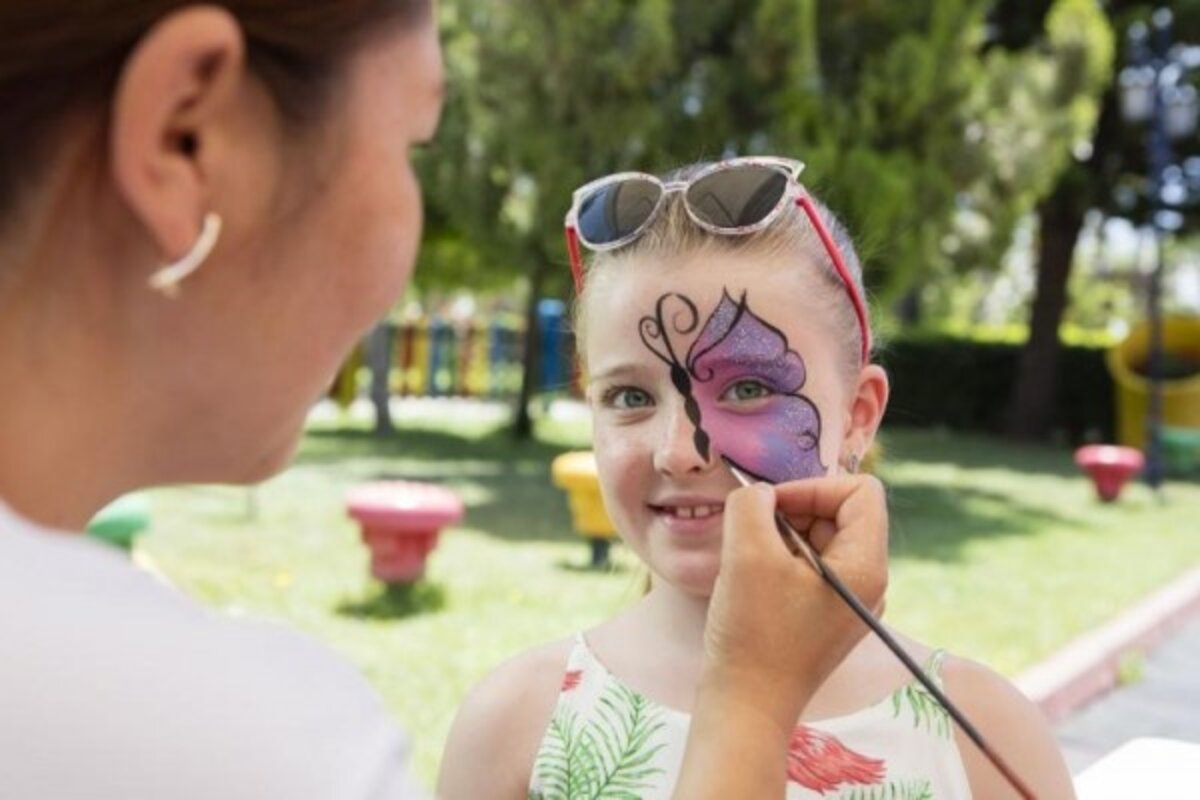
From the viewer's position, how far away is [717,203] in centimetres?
167

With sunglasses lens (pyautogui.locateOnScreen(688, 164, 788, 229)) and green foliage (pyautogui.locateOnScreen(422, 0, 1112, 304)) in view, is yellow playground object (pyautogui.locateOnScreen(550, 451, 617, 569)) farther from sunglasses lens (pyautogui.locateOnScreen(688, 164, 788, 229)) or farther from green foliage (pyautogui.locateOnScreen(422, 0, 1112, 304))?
sunglasses lens (pyautogui.locateOnScreen(688, 164, 788, 229))

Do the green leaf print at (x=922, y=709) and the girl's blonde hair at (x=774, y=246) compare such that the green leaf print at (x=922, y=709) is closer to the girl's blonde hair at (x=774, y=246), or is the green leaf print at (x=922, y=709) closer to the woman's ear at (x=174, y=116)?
the girl's blonde hair at (x=774, y=246)

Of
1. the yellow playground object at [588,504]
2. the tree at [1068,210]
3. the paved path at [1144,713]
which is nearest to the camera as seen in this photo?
the paved path at [1144,713]

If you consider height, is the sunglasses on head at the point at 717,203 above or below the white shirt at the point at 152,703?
above

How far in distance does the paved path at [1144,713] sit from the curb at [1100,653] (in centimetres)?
6

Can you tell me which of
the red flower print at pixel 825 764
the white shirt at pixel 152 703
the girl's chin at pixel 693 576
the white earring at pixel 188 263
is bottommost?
the red flower print at pixel 825 764

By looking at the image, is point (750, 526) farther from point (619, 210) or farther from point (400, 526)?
point (400, 526)

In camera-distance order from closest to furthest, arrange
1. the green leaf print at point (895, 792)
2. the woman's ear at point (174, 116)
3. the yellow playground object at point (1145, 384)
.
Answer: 1. the woman's ear at point (174, 116)
2. the green leaf print at point (895, 792)
3. the yellow playground object at point (1145, 384)

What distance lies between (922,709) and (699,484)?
1.14 ft

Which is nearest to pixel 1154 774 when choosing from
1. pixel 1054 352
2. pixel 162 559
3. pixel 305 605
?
pixel 305 605

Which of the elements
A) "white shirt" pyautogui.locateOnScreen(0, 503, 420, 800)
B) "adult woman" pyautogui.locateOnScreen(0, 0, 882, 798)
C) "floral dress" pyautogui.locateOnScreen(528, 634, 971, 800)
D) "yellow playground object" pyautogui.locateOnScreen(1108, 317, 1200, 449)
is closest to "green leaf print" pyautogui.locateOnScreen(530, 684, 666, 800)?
"floral dress" pyautogui.locateOnScreen(528, 634, 971, 800)

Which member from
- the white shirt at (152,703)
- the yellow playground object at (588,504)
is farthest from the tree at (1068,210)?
the white shirt at (152,703)

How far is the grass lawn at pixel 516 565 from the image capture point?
5.32 metres

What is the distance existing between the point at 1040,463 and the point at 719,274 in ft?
48.7
